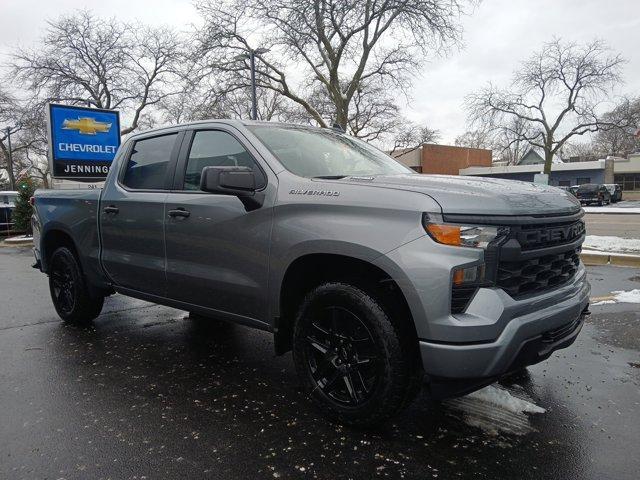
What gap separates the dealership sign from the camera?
12305 mm

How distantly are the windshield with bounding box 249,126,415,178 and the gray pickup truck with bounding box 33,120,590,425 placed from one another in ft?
0.06

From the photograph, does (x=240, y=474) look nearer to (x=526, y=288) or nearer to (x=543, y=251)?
(x=526, y=288)

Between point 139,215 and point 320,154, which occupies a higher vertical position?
point 320,154

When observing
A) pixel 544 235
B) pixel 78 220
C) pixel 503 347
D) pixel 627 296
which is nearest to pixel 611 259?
pixel 627 296

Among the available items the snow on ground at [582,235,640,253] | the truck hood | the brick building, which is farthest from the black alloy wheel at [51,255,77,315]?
the brick building

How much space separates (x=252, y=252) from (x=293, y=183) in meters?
0.54

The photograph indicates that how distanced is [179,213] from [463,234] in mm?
2182

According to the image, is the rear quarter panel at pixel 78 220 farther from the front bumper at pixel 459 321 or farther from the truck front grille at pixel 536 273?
the truck front grille at pixel 536 273

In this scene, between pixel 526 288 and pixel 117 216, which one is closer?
pixel 526 288

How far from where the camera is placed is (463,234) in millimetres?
2436

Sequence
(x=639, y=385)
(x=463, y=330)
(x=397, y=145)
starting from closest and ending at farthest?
(x=463, y=330) < (x=639, y=385) < (x=397, y=145)

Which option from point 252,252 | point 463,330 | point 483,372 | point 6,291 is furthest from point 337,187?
point 6,291

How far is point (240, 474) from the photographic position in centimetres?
249

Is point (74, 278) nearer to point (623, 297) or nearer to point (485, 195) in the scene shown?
point (485, 195)
